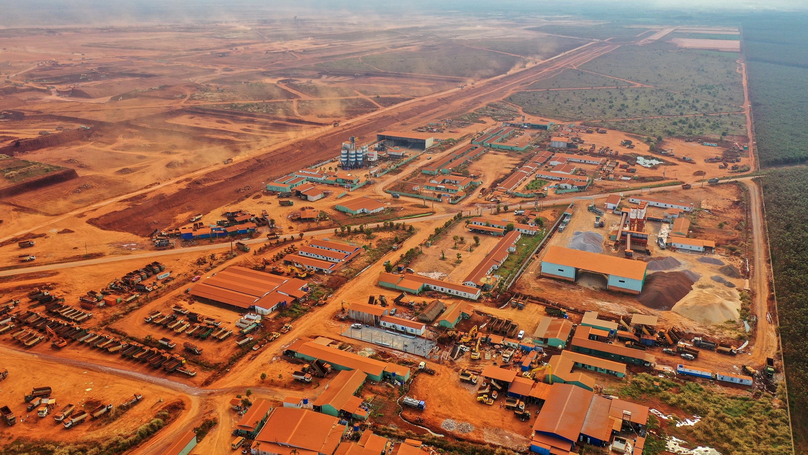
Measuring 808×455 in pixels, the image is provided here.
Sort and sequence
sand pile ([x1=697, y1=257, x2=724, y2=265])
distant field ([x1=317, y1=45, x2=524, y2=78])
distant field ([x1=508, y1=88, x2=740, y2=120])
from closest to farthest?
sand pile ([x1=697, y1=257, x2=724, y2=265]) → distant field ([x1=508, y1=88, x2=740, y2=120]) → distant field ([x1=317, y1=45, x2=524, y2=78])

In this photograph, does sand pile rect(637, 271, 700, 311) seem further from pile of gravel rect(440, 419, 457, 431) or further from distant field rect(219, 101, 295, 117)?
distant field rect(219, 101, 295, 117)

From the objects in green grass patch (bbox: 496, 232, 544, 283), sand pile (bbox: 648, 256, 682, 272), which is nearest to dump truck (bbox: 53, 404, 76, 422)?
green grass patch (bbox: 496, 232, 544, 283)

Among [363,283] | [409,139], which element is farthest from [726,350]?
[409,139]

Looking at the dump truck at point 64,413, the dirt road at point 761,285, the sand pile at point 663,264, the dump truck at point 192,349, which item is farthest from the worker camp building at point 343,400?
the sand pile at point 663,264

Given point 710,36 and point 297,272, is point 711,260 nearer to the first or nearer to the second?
point 297,272

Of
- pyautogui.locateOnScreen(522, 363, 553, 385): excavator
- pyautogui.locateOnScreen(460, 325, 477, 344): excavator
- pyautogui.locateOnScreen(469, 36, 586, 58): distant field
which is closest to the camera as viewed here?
pyautogui.locateOnScreen(522, 363, 553, 385): excavator

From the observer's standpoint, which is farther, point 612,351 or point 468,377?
point 612,351
